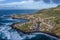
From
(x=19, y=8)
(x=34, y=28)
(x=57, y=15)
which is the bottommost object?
(x=34, y=28)

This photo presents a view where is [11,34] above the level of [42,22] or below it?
below

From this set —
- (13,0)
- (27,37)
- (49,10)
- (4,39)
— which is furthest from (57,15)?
(4,39)

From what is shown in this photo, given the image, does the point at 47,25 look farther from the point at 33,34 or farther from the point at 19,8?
the point at 19,8

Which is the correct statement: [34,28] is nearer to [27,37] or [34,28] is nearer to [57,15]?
[27,37]

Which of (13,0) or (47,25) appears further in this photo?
(13,0)

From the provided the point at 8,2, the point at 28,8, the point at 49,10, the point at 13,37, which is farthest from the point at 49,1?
the point at 13,37

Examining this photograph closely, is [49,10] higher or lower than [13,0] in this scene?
lower
